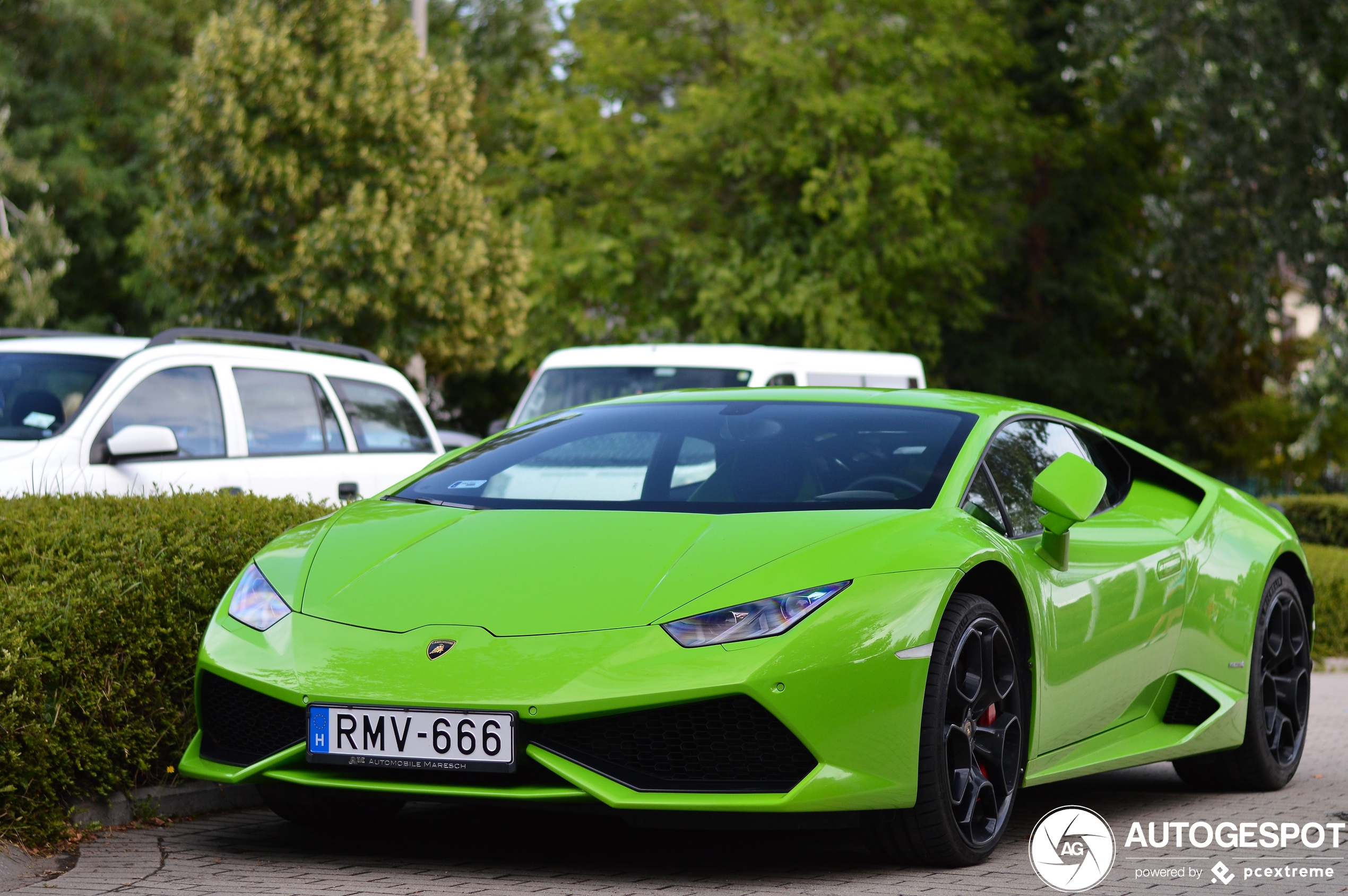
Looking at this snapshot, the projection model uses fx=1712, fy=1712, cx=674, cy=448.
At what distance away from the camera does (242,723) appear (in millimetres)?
4730

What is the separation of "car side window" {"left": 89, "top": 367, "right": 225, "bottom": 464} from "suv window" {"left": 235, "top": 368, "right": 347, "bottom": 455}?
208 mm

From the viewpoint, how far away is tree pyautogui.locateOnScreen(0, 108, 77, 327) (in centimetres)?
3130

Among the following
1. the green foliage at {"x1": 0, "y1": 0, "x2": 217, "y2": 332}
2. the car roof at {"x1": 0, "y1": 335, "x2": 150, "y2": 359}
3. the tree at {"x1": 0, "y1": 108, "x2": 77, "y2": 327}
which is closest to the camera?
the car roof at {"x1": 0, "y1": 335, "x2": 150, "y2": 359}

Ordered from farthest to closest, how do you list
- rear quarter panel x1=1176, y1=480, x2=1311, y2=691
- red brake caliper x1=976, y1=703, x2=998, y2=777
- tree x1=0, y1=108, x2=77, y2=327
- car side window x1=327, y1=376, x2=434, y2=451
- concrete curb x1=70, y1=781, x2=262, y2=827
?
tree x1=0, y1=108, x2=77, y2=327 → car side window x1=327, y1=376, x2=434, y2=451 → rear quarter panel x1=1176, y1=480, x2=1311, y2=691 → concrete curb x1=70, y1=781, x2=262, y2=827 → red brake caliper x1=976, y1=703, x2=998, y2=777

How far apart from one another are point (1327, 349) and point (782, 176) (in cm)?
1280

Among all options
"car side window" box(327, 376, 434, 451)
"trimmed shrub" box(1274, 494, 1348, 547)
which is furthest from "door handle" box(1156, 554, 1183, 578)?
"trimmed shrub" box(1274, 494, 1348, 547)

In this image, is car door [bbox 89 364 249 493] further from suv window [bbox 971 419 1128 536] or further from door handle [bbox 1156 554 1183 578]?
door handle [bbox 1156 554 1183 578]

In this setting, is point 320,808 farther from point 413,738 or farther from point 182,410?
point 182,410

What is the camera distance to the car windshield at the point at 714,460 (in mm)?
5207

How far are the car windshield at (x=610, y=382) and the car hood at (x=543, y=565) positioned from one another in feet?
28.0

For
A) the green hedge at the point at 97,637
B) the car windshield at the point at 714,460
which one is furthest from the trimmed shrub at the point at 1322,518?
the green hedge at the point at 97,637

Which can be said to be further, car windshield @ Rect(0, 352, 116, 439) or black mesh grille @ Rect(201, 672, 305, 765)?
car windshield @ Rect(0, 352, 116, 439)

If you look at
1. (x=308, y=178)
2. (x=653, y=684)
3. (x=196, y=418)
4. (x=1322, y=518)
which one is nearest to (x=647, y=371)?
(x=196, y=418)

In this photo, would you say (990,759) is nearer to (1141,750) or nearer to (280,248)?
(1141,750)
